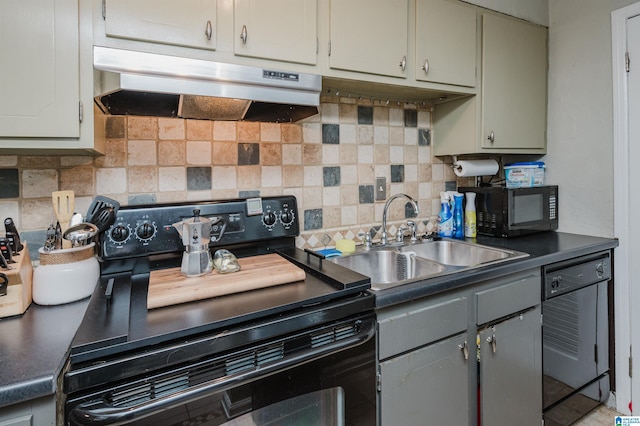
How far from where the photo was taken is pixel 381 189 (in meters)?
1.98

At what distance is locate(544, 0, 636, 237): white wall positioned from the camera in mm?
1951

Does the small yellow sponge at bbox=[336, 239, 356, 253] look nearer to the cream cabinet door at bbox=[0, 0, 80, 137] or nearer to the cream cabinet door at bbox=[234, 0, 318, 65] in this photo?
the cream cabinet door at bbox=[234, 0, 318, 65]

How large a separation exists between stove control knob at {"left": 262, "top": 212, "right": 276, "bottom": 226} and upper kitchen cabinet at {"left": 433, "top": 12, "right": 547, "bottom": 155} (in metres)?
1.15

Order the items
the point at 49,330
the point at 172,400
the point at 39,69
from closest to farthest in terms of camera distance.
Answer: the point at 172,400 → the point at 49,330 → the point at 39,69

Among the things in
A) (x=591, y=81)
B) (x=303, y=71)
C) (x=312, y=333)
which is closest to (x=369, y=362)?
(x=312, y=333)

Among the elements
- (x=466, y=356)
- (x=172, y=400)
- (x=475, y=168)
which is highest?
(x=475, y=168)

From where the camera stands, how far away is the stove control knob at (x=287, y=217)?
5.22ft

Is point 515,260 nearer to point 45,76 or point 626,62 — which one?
point 626,62

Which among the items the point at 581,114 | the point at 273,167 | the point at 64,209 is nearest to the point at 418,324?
the point at 273,167

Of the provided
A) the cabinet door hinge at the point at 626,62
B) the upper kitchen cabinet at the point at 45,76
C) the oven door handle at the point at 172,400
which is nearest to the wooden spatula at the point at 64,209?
the upper kitchen cabinet at the point at 45,76

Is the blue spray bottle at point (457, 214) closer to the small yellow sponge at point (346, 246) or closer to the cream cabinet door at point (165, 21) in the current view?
the small yellow sponge at point (346, 246)

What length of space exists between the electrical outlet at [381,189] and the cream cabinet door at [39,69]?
1393 millimetres

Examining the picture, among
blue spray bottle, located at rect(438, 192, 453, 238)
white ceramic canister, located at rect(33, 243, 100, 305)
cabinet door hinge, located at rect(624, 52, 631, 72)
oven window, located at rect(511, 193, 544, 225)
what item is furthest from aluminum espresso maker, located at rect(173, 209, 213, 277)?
cabinet door hinge, located at rect(624, 52, 631, 72)

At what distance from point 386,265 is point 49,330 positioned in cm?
136
